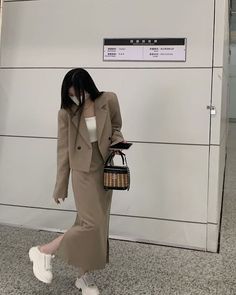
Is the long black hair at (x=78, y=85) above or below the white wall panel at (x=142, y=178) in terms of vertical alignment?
above

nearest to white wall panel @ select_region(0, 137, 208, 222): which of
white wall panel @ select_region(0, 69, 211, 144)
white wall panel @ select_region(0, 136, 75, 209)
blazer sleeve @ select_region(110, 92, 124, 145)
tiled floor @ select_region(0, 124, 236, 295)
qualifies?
white wall panel @ select_region(0, 136, 75, 209)

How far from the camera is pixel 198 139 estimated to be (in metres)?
3.51

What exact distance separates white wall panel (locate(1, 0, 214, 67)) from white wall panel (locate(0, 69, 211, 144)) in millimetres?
103

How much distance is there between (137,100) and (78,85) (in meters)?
1.24

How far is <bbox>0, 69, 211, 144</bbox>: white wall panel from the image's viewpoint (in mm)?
3494

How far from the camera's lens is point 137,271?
120 inches

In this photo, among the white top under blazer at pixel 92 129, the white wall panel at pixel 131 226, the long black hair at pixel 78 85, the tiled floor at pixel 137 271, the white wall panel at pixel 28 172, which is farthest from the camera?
the white wall panel at pixel 28 172

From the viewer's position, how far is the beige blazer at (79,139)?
100 inches

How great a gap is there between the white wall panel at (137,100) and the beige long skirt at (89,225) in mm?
1160

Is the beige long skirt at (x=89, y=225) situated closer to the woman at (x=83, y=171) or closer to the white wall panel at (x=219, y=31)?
the woman at (x=83, y=171)

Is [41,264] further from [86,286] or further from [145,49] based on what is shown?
[145,49]

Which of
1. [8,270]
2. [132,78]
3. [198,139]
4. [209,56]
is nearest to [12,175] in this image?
[8,270]

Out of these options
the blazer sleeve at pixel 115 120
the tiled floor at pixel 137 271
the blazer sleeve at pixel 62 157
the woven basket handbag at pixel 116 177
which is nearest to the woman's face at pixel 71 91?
the blazer sleeve at pixel 62 157

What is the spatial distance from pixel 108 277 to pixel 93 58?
2.02 meters
